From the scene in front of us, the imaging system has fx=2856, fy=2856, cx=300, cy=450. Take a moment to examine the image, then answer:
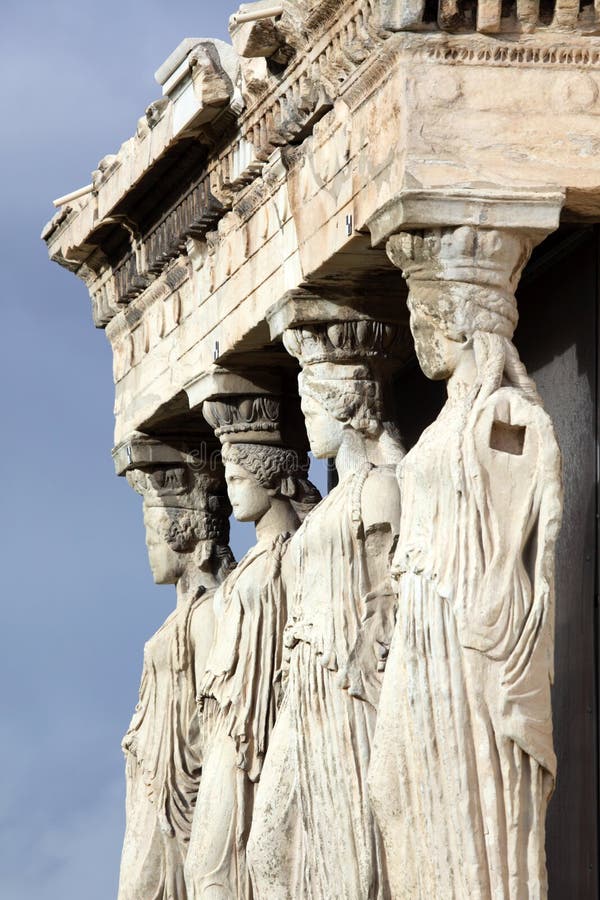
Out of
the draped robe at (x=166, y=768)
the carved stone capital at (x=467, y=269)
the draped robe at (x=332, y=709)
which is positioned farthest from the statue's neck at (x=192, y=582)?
the carved stone capital at (x=467, y=269)

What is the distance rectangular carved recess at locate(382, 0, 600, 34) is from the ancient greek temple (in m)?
0.01

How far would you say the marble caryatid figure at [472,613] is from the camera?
370 inches

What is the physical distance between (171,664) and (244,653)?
136 centimetres

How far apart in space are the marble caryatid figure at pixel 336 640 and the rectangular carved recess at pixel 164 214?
1.41 metres

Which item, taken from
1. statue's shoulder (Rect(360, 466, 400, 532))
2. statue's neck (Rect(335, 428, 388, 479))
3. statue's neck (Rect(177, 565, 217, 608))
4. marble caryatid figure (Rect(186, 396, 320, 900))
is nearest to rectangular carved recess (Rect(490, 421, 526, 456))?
statue's shoulder (Rect(360, 466, 400, 532))

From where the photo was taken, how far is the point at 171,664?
13.2m

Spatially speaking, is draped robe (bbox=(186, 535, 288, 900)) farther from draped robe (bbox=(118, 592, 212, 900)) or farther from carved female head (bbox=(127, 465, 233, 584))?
carved female head (bbox=(127, 465, 233, 584))

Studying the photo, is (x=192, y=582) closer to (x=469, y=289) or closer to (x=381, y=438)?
(x=381, y=438)

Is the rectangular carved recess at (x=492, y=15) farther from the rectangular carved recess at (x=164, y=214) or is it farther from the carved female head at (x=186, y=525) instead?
the carved female head at (x=186, y=525)

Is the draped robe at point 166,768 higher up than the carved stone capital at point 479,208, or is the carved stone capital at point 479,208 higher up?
the carved stone capital at point 479,208

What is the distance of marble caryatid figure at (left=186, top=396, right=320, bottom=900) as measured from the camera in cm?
1184

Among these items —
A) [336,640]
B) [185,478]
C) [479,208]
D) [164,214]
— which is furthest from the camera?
[185,478]

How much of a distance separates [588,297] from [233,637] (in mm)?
2331

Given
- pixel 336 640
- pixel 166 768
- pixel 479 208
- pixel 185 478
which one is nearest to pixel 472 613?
pixel 336 640
